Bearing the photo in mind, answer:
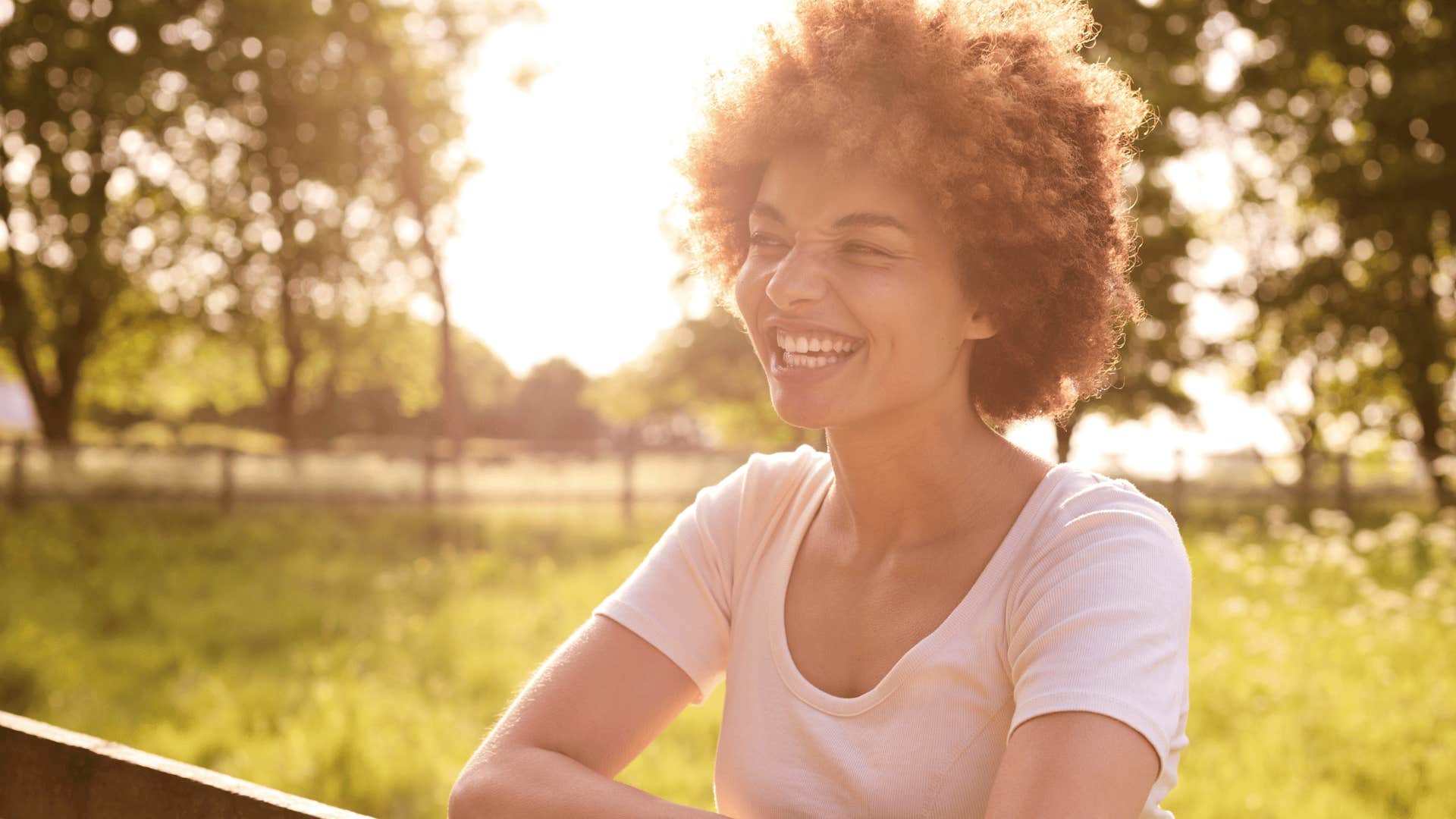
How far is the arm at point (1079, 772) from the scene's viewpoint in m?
1.33

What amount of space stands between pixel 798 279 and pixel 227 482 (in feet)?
48.9

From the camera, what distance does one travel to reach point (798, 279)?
1.72 metres

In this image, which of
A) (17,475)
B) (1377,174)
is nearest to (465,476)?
(17,475)

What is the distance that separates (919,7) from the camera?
1.75 meters

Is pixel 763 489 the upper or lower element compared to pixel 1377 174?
lower

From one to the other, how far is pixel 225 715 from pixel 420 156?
15518 mm

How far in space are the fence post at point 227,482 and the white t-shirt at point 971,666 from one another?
573 inches

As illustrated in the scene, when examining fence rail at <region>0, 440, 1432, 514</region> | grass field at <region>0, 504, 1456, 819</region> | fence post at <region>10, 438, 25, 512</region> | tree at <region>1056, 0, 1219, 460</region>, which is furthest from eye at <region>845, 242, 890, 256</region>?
fence post at <region>10, 438, 25, 512</region>

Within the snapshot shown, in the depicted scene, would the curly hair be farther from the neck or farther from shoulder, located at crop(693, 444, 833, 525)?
shoulder, located at crop(693, 444, 833, 525)

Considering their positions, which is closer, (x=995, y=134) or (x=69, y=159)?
(x=995, y=134)

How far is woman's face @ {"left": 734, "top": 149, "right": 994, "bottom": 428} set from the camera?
1704 mm

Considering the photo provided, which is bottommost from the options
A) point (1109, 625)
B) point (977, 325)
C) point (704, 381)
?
point (704, 381)

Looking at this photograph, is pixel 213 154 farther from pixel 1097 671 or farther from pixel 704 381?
pixel 1097 671

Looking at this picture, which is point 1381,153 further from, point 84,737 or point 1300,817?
point 84,737
